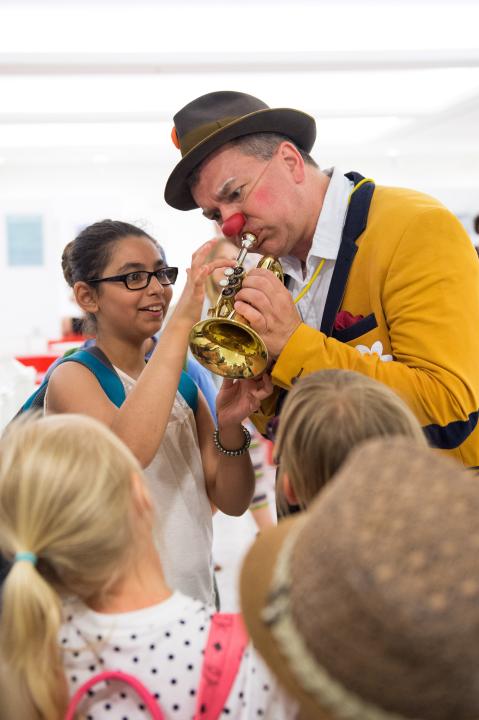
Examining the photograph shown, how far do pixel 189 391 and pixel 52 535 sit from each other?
955 mm

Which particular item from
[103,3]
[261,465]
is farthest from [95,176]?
[261,465]

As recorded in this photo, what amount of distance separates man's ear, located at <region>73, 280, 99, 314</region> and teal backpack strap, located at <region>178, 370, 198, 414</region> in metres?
0.32

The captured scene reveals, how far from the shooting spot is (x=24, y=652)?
926mm

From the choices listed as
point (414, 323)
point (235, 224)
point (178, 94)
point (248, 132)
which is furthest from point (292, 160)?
point (178, 94)

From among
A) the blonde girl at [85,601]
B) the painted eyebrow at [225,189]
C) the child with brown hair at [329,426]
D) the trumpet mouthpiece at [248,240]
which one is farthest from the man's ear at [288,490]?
the painted eyebrow at [225,189]

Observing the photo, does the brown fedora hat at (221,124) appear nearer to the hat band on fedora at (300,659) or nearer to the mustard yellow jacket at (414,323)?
the mustard yellow jacket at (414,323)

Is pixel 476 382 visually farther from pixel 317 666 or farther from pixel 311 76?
pixel 311 76

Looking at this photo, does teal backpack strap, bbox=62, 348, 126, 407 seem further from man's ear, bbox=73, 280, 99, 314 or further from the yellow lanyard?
the yellow lanyard

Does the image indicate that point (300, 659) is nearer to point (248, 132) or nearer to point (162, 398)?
point (162, 398)

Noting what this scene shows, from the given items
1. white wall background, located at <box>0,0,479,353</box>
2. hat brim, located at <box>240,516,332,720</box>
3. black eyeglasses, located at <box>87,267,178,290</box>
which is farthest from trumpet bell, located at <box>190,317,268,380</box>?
hat brim, located at <box>240,516,332,720</box>

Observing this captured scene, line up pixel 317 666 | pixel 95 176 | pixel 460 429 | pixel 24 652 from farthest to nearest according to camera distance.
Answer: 1. pixel 95 176
2. pixel 460 429
3. pixel 24 652
4. pixel 317 666

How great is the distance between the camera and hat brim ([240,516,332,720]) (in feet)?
2.30

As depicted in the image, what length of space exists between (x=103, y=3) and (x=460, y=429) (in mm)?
4037

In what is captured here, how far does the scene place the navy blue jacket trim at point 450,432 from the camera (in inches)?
57.2
